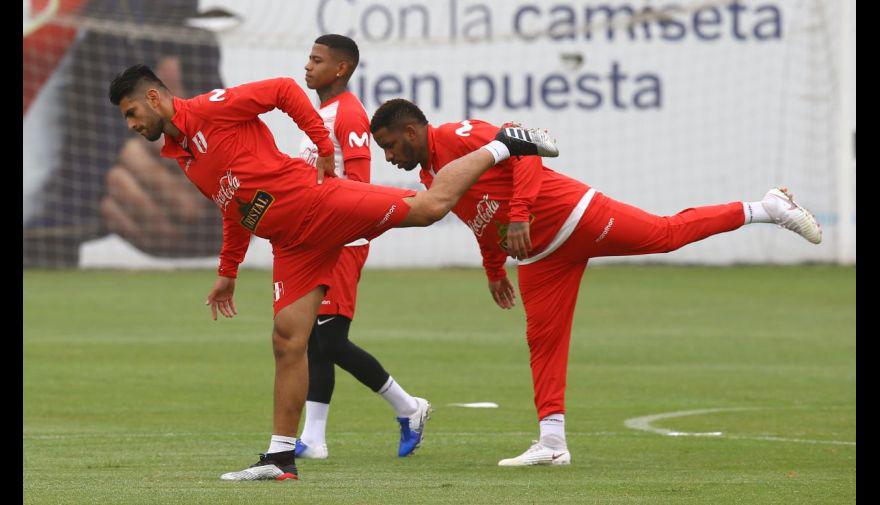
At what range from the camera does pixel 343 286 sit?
33.8ft

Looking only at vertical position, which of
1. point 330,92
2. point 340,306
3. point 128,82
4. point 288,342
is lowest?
point 288,342

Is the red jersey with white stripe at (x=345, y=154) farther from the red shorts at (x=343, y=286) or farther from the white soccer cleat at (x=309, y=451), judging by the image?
the white soccer cleat at (x=309, y=451)

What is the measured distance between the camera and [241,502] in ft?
25.3

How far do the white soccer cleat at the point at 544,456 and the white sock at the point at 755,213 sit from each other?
74.5 inches

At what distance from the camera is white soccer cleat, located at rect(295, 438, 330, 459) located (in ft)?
33.3

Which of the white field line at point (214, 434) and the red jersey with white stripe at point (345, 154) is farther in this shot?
the white field line at point (214, 434)

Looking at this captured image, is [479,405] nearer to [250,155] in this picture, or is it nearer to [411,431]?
[411,431]

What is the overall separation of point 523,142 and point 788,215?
7.03 ft

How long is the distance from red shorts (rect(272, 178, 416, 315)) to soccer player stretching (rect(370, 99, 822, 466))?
0.40 m

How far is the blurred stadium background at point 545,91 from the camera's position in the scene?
28.2m

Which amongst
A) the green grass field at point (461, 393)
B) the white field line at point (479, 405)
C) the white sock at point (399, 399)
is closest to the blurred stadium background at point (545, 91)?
the green grass field at point (461, 393)

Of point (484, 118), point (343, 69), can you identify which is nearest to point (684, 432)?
point (343, 69)

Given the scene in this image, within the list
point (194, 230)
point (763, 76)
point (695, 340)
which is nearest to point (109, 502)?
point (695, 340)

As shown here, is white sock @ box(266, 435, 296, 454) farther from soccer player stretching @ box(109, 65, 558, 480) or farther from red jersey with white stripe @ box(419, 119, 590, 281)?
red jersey with white stripe @ box(419, 119, 590, 281)
